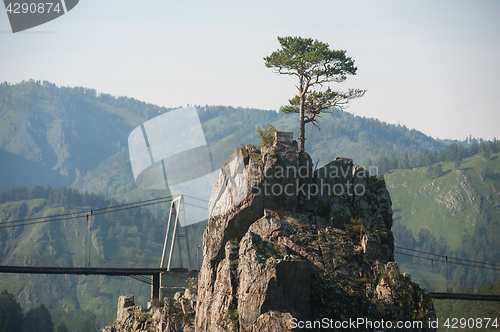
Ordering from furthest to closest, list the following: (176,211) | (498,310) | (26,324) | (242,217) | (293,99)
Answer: (26,324)
(498,310)
(176,211)
(293,99)
(242,217)

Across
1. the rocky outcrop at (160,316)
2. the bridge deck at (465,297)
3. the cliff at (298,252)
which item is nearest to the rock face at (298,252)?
the cliff at (298,252)

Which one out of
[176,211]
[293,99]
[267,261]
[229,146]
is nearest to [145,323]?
[176,211]

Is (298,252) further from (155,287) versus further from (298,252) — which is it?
(155,287)

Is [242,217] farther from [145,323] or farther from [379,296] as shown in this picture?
[145,323]

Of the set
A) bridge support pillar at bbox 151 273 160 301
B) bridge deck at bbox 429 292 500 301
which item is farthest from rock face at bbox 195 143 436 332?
bridge deck at bbox 429 292 500 301

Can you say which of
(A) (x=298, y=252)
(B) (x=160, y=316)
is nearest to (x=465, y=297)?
(B) (x=160, y=316)

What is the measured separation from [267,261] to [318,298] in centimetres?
392

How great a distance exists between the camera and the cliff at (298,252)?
29812 millimetres

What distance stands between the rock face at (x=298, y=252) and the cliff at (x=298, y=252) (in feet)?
0.21

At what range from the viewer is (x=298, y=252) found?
3275 cm

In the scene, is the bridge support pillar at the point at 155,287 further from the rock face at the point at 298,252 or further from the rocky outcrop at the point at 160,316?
the rock face at the point at 298,252

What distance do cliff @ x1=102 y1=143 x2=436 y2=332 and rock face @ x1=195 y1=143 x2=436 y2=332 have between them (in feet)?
0.21

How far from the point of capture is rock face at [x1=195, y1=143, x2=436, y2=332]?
98.0ft

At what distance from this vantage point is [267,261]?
99.8 ft
